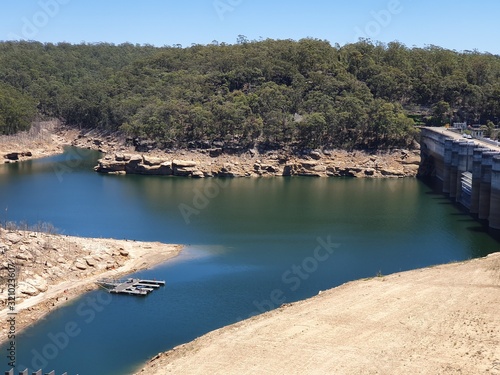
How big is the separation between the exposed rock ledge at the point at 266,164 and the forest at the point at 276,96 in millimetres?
2954

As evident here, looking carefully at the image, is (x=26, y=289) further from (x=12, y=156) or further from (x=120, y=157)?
(x=12, y=156)

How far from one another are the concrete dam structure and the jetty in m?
37.5

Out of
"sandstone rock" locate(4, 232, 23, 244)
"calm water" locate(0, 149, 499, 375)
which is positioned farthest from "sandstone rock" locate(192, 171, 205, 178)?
"sandstone rock" locate(4, 232, 23, 244)

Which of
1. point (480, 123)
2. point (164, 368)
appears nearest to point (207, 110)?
point (480, 123)

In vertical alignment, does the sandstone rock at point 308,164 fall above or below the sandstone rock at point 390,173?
above

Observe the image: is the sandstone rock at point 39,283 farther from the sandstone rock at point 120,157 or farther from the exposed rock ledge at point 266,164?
the sandstone rock at point 120,157

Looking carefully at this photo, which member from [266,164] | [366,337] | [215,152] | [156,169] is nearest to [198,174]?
[215,152]

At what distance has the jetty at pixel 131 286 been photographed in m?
50.1

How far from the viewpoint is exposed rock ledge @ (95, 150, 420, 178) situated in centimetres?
10500

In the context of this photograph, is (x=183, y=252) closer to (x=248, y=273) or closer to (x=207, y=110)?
(x=248, y=273)

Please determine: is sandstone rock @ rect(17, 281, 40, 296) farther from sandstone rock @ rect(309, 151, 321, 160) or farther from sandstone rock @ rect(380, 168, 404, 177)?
sandstone rock @ rect(380, 168, 404, 177)

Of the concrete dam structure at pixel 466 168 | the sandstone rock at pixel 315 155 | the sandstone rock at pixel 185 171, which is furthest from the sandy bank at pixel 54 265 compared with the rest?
the sandstone rock at pixel 315 155

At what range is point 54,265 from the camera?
2066 inches

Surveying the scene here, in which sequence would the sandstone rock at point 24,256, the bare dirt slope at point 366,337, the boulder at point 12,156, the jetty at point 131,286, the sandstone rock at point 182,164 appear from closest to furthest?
the bare dirt slope at point 366,337
the jetty at point 131,286
the sandstone rock at point 24,256
the sandstone rock at point 182,164
the boulder at point 12,156
